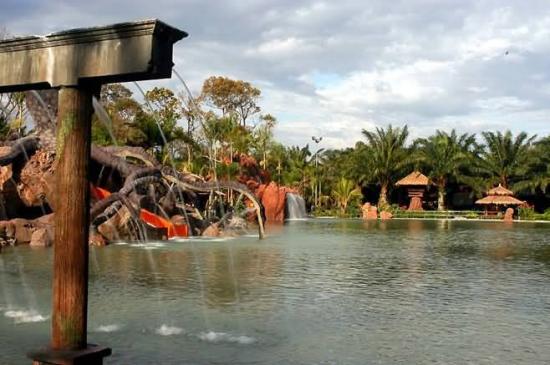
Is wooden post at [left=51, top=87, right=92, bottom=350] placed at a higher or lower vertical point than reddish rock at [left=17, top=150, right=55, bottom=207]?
lower

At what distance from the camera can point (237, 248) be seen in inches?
738

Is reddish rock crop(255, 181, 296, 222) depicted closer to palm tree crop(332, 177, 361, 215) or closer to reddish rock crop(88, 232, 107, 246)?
palm tree crop(332, 177, 361, 215)

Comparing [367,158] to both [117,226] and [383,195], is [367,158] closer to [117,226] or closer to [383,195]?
[383,195]

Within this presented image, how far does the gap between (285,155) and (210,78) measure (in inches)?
440

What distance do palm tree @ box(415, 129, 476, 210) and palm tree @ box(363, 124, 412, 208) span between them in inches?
69.6

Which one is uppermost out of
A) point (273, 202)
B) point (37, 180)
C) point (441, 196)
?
point (441, 196)

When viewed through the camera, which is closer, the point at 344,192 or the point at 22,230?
the point at 22,230

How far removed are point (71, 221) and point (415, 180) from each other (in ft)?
172

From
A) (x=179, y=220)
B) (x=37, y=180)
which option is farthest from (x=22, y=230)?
(x=179, y=220)

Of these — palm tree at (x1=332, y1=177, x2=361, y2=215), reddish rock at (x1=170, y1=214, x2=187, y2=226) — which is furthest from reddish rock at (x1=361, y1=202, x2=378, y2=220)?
reddish rock at (x1=170, y1=214, x2=187, y2=226)

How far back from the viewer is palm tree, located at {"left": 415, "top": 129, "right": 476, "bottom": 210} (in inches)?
2120

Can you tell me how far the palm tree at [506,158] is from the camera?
52969 mm

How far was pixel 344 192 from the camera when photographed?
54531 mm

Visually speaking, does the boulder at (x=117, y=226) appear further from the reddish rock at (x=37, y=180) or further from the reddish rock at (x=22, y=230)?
the reddish rock at (x=37, y=180)
